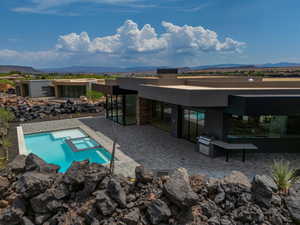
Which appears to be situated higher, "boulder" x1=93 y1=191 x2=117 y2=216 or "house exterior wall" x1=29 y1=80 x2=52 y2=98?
"house exterior wall" x1=29 y1=80 x2=52 y2=98

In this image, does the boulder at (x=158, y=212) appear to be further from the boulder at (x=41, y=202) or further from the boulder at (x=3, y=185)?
the boulder at (x=3, y=185)

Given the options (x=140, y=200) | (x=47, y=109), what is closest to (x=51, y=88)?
(x=47, y=109)

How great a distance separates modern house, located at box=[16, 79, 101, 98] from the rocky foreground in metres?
29.7

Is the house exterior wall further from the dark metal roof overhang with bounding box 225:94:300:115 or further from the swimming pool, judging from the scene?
the dark metal roof overhang with bounding box 225:94:300:115

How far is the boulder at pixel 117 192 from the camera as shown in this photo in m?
7.14

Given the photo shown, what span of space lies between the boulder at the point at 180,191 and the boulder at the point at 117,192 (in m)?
1.39

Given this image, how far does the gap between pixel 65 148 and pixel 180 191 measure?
383 inches

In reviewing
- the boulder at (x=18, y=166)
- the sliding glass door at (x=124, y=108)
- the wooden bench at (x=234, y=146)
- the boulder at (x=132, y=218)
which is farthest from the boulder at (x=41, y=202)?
the sliding glass door at (x=124, y=108)

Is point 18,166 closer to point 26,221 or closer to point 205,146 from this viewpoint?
point 26,221

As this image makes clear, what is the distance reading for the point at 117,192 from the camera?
23.5 feet

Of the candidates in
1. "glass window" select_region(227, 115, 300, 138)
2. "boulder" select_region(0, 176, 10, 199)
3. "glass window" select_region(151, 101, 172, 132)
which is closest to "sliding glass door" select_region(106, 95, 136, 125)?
"glass window" select_region(151, 101, 172, 132)

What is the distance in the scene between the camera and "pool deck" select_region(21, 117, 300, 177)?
31.8ft

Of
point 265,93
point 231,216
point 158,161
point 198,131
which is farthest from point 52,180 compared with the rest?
point 265,93

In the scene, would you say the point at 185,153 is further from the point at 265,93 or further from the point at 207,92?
the point at 265,93
